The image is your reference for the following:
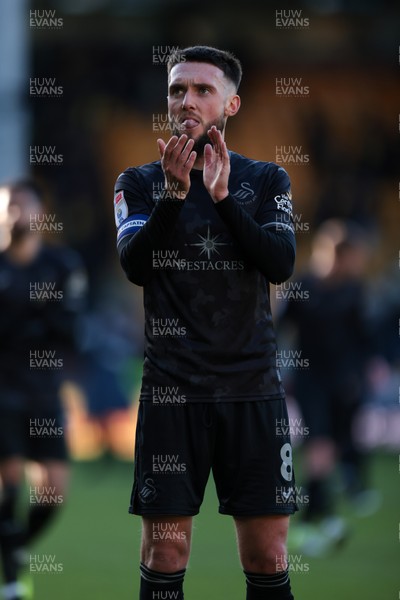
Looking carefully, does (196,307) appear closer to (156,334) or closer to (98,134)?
(156,334)

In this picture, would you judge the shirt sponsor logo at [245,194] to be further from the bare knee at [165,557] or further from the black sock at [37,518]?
the black sock at [37,518]

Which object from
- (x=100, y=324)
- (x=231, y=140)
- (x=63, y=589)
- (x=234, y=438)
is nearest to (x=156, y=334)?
(x=234, y=438)

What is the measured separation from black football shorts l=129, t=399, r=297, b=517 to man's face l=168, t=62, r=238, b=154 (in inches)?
36.0

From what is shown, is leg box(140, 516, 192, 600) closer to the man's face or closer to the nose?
the man's face

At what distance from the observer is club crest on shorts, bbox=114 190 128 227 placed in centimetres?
440

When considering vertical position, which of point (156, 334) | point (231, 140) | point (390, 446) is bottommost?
point (390, 446)

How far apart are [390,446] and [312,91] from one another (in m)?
11.5

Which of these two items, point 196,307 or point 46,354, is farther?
point 46,354

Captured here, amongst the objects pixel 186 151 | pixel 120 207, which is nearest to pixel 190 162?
pixel 186 151

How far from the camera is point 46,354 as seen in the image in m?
6.75

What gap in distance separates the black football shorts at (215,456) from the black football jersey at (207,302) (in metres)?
0.06

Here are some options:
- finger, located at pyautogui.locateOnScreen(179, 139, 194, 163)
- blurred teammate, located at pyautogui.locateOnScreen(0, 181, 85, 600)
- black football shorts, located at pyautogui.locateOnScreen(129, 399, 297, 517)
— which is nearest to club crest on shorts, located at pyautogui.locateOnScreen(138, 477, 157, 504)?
black football shorts, located at pyautogui.locateOnScreen(129, 399, 297, 517)

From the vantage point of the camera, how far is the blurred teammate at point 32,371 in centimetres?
675

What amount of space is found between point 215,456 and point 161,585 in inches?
18.7
